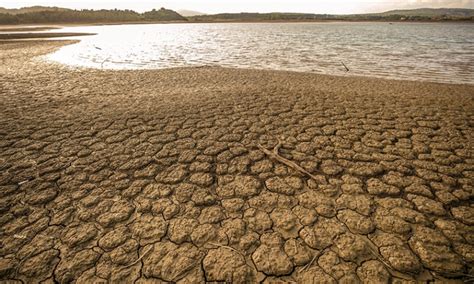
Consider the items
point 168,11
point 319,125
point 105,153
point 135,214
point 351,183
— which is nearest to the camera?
point 135,214

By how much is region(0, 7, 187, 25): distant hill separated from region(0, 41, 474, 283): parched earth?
71457mm

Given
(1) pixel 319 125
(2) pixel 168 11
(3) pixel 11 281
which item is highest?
(2) pixel 168 11

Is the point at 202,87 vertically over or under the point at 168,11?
under

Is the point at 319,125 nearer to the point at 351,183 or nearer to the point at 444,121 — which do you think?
the point at 351,183

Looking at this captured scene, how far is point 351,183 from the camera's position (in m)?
2.66

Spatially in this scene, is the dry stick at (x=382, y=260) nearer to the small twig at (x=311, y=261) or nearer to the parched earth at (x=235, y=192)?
the parched earth at (x=235, y=192)

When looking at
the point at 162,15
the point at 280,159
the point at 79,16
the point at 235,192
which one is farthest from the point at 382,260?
the point at 162,15

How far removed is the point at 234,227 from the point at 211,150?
1.49 metres

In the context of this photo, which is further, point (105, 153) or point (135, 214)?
point (105, 153)

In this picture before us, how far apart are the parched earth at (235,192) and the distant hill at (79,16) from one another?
234 ft

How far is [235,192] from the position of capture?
2572 millimetres

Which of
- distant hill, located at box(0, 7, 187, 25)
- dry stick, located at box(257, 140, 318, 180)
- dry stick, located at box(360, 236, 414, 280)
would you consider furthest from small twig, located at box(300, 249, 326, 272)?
distant hill, located at box(0, 7, 187, 25)

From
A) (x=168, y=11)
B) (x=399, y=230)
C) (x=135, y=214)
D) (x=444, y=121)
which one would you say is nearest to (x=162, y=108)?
(x=135, y=214)

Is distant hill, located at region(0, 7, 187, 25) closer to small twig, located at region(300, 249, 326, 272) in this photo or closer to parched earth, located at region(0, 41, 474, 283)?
parched earth, located at region(0, 41, 474, 283)
